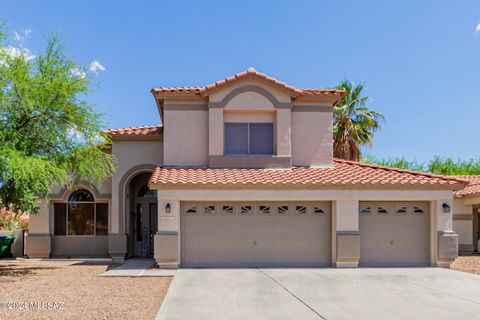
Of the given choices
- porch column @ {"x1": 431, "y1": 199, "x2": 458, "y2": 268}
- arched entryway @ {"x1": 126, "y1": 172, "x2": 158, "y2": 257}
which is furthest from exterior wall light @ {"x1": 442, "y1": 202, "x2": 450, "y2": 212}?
arched entryway @ {"x1": 126, "y1": 172, "x2": 158, "y2": 257}

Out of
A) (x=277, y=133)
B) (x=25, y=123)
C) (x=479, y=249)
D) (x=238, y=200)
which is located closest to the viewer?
(x=25, y=123)

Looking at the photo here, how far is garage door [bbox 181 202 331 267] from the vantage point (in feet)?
49.9

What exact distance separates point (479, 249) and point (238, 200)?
14.6 meters

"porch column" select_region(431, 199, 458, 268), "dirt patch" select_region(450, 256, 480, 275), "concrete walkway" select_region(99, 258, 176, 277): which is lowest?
"dirt patch" select_region(450, 256, 480, 275)

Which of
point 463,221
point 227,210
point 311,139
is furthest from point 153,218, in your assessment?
point 463,221

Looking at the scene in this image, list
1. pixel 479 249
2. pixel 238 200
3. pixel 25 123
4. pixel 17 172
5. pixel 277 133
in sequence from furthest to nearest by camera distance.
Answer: pixel 479 249, pixel 277 133, pixel 238 200, pixel 25 123, pixel 17 172

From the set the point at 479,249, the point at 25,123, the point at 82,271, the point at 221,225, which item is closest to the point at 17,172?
the point at 25,123

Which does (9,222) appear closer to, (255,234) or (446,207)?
(255,234)

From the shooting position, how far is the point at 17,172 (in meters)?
12.1

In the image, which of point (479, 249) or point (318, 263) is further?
point (479, 249)

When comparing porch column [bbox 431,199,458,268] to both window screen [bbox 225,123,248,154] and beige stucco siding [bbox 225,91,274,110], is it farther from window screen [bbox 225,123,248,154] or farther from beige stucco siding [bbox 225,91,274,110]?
window screen [bbox 225,123,248,154]

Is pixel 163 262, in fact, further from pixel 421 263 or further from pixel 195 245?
pixel 421 263

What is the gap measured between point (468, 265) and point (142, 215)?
12.8 m

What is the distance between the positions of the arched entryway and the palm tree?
10.2m
